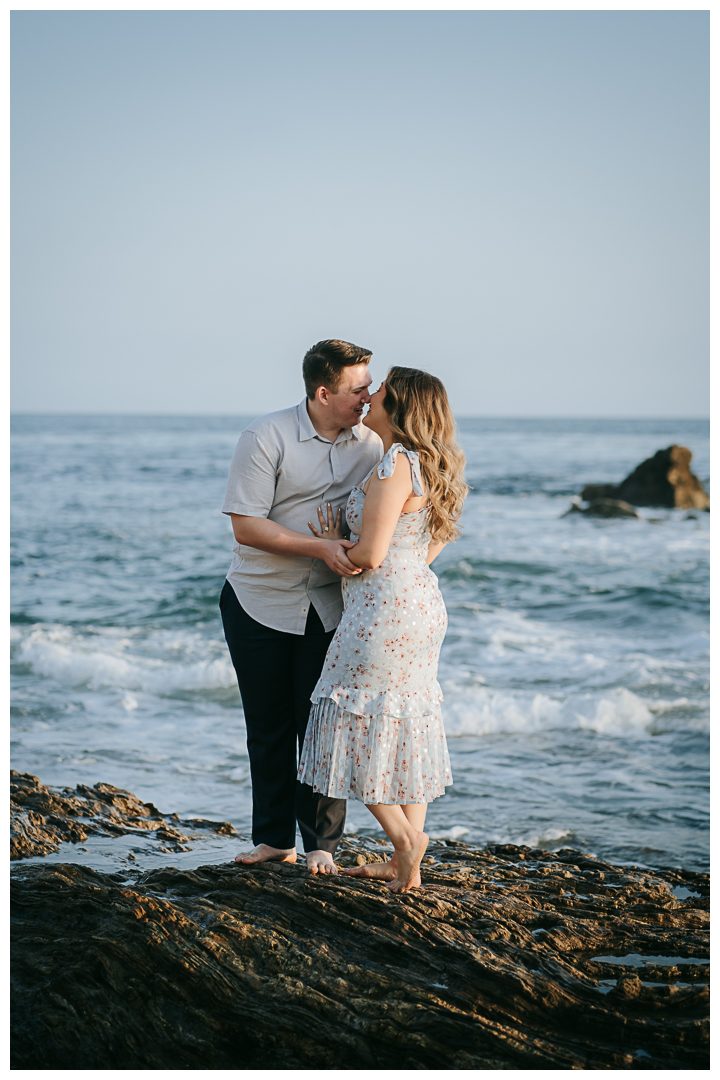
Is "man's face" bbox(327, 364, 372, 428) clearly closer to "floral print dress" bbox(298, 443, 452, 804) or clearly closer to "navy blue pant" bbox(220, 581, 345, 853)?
"floral print dress" bbox(298, 443, 452, 804)

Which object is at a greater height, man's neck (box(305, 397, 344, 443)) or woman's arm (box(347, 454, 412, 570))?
man's neck (box(305, 397, 344, 443))

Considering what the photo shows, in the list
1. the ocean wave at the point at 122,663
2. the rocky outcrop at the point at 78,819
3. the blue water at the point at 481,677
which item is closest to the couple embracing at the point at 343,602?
the blue water at the point at 481,677

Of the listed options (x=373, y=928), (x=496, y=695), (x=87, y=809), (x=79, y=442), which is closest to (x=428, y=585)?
(x=373, y=928)

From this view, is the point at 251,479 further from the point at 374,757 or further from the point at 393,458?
the point at 374,757

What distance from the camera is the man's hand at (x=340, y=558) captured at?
333 centimetres

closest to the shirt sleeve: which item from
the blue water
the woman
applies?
the woman

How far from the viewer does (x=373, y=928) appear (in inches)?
116

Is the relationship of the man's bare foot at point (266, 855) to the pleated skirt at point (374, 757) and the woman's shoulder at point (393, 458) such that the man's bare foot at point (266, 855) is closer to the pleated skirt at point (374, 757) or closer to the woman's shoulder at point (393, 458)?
the pleated skirt at point (374, 757)

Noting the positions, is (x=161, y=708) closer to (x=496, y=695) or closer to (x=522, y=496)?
(x=496, y=695)

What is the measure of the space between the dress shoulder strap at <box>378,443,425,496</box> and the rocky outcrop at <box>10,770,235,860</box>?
253 centimetres

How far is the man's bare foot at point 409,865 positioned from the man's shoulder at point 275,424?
172 cm

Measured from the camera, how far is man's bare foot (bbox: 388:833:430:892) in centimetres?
336

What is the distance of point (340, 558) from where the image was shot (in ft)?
11.0

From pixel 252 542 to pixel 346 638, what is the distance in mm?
586
